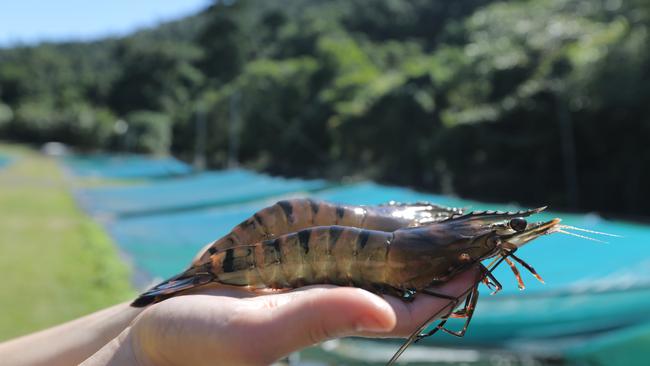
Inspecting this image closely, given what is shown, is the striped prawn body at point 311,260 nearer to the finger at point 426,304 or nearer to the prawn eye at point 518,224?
the finger at point 426,304

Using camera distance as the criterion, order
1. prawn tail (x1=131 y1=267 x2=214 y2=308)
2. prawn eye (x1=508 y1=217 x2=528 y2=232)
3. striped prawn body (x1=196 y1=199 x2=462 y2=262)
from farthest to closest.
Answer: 1. striped prawn body (x1=196 y1=199 x2=462 y2=262)
2. prawn tail (x1=131 y1=267 x2=214 y2=308)
3. prawn eye (x1=508 y1=217 x2=528 y2=232)

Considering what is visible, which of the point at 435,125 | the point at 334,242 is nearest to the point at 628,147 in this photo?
the point at 435,125

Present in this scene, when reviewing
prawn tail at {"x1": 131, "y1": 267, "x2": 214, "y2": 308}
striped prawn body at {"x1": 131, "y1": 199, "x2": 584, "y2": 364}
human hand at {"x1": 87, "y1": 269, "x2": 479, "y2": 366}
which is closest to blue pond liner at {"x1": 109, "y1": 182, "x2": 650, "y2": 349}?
striped prawn body at {"x1": 131, "y1": 199, "x2": 584, "y2": 364}

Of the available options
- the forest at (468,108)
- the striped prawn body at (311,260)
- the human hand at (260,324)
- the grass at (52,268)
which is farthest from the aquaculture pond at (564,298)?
the forest at (468,108)

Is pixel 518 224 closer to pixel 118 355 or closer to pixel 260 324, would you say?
pixel 260 324

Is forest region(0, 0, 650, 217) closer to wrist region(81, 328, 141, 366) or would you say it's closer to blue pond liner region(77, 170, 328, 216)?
blue pond liner region(77, 170, 328, 216)

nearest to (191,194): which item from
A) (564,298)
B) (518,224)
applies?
(564,298)
